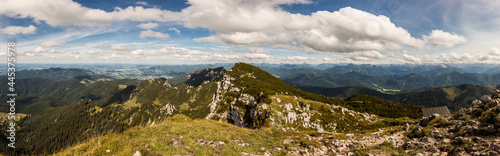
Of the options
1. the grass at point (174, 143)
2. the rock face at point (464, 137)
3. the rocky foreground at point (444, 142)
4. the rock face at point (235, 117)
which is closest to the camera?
the grass at point (174, 143)

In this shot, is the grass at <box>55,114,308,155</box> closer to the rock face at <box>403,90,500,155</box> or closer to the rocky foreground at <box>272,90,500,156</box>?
the rocky foreground at <box>272,90,500,156</box>

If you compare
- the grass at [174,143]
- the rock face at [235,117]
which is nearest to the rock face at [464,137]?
the grass at [174,143]

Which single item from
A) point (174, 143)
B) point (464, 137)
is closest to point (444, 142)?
point (464, 137)

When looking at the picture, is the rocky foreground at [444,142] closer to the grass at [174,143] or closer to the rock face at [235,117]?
the grass at [174,143]

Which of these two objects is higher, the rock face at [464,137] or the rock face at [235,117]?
the rock face at [464,137]

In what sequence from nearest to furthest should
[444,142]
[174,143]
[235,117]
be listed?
[444,142]
[174,143]
[235,117]

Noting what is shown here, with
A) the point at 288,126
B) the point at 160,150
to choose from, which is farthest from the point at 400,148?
the point at 288,126

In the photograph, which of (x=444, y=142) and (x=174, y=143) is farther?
(x=174, y=143)

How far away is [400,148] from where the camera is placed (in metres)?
18.3

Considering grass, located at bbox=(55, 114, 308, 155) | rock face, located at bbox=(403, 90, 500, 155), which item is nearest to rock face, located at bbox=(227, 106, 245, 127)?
grass, located at bbox=(55, 114, 308, 155)

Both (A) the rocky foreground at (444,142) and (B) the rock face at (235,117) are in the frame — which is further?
(B) the rock face at (235,117)

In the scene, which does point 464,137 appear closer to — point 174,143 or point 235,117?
point 174,143

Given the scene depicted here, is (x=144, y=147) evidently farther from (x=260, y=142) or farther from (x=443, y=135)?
(x=443, y=135)

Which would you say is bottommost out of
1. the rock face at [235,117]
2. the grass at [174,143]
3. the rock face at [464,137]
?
the rock face at [235,117]
